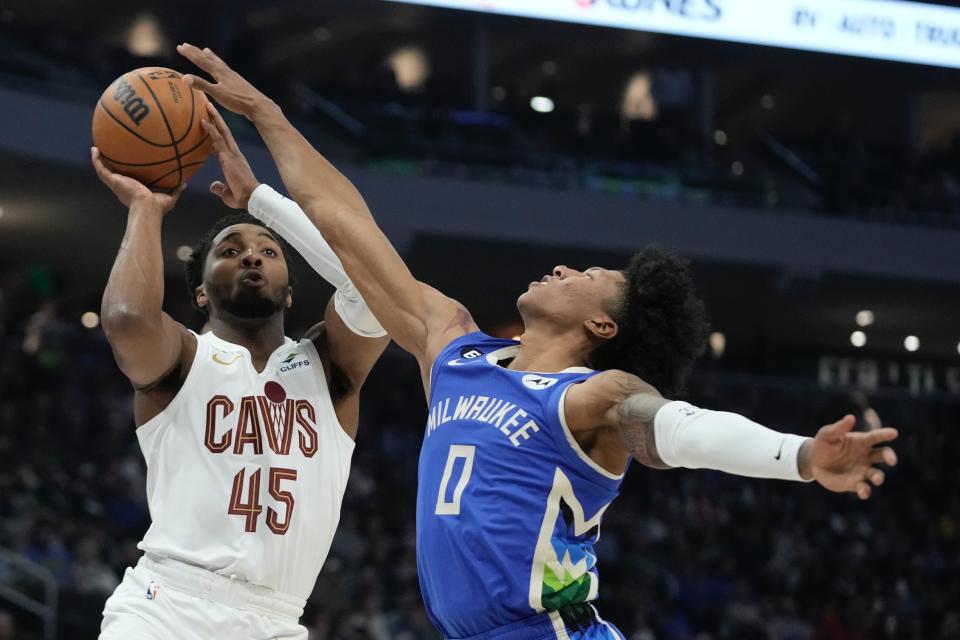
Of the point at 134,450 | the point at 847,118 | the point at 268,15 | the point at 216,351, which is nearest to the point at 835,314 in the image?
the point at 847,118

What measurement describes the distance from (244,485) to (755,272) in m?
15.3

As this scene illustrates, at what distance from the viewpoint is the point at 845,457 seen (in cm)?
316

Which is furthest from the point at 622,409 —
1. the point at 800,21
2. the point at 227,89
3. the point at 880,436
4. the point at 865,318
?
the point at 865,318

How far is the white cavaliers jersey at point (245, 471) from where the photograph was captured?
4.79 m

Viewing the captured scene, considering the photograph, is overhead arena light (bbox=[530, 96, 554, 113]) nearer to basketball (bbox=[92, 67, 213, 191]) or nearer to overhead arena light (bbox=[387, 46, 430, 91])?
overhead arena light (bbox=[387, 46, 430, 91])

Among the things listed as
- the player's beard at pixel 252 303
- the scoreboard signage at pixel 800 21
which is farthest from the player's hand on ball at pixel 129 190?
the scoreboard signage at pixel 800 21

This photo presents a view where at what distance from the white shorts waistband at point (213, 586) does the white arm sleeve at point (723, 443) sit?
1798 mm

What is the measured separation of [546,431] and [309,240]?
1.60 metres

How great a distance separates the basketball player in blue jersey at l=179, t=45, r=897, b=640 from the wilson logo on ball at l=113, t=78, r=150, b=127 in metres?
0.74

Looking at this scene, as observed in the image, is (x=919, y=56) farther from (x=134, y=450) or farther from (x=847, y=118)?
(x=134, y=450)

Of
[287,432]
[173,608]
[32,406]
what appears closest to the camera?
[173,608]

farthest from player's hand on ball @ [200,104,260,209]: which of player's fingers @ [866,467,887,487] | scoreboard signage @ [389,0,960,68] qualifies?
scoreboard signage @ [389,0,960,68]

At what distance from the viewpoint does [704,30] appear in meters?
19.3

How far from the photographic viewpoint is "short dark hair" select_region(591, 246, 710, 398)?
4.29 meters
